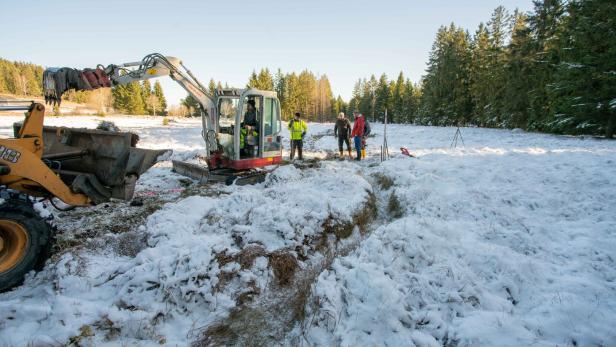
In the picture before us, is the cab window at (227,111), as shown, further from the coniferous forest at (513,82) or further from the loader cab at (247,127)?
the coniferous forest at (513,82)

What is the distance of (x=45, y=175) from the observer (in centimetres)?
459

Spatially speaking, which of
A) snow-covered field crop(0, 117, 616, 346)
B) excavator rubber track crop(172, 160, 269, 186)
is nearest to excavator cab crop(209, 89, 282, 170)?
excavator rubber track crop(172, 160, 269, 186)

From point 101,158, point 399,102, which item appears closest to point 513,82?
point 101,158

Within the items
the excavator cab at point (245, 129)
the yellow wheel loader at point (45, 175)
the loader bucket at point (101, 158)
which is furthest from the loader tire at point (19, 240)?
the excavator cab at point (245, 129)

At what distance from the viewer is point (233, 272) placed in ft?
13.8

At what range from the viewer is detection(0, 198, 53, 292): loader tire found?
3746mm

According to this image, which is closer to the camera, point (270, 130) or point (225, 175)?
point (225, 175)

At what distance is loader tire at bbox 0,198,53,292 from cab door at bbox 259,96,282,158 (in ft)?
21.0

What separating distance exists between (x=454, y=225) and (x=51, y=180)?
21.6 ft

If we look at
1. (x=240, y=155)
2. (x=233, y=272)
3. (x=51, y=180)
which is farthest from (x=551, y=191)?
(x=51, y=180)

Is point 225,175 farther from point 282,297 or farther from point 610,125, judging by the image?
point 610,125

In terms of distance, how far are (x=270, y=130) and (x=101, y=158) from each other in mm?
5111

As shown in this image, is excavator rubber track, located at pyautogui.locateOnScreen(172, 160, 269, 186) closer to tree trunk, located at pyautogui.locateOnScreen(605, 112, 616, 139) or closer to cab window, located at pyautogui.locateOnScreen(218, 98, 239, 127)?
cab window, located at pyautogui.locateOnScreen(218, 98, 239, 127)

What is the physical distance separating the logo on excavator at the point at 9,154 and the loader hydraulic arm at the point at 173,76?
3.54 metres
